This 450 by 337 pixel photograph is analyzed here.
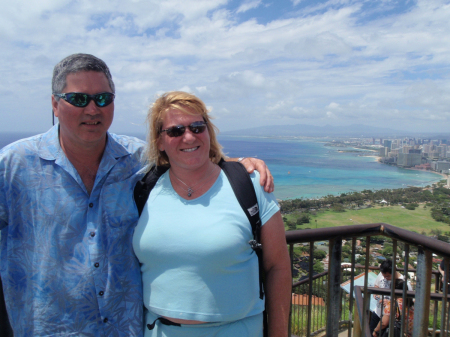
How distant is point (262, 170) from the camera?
1.83 metres

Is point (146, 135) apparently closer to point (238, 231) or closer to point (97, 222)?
point (97, 222)

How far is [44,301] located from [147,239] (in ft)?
1.92

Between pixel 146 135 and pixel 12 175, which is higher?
pixel 146 135

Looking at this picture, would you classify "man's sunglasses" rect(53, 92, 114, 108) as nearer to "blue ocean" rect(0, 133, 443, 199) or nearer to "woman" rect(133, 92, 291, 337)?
"woman" rect(133, 92, 291, 337)

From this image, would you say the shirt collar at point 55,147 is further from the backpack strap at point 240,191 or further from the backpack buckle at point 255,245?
the backpack buckle at point 255,245

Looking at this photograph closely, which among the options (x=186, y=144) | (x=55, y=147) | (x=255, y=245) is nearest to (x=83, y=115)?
(x=55, y=147)

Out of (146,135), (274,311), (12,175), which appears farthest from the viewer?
(146,135)

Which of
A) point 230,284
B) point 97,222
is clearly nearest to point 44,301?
point 97,222

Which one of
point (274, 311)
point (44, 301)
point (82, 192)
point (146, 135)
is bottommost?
point (274, 311)

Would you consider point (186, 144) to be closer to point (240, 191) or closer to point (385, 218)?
point (240, 191)

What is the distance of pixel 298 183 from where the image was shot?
56.5m

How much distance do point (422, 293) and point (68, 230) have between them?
2.37 meters

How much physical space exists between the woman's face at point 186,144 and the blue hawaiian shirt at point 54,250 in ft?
1.57

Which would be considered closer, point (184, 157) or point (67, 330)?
point (67, 330)
